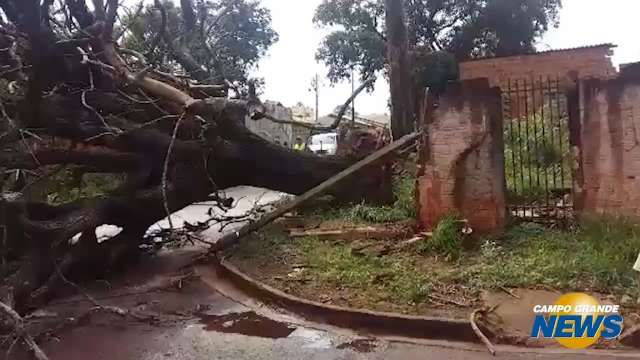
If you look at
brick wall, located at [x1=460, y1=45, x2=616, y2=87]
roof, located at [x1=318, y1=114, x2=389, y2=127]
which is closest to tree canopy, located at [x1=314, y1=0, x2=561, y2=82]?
roof, located at [x1=318, y1=114, x2=389, y2=127]

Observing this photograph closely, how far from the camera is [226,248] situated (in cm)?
760

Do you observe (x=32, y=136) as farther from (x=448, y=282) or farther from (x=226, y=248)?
(x=448, y=282)

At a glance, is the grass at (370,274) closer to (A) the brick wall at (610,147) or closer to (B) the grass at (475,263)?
(B) the grass at (475,263)

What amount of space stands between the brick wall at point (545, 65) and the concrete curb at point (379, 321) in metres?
10.2

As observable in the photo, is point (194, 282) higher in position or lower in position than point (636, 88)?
lower

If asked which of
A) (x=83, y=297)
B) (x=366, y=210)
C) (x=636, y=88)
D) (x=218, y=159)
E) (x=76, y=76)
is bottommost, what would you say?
(x=83, y=297)

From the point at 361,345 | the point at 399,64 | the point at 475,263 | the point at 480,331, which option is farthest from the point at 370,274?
the point at 399,64

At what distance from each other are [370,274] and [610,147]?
3.26 meters

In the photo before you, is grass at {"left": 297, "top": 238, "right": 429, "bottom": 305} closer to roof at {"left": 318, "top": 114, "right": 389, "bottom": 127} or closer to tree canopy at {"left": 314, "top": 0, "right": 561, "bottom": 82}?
roof at {"left": 318, "top": 114, "right": 389, "bottom": 127}

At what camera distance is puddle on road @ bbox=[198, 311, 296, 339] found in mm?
4770

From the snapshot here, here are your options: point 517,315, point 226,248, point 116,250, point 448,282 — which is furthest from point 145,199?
point 517,315

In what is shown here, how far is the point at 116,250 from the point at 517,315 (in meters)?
5.08

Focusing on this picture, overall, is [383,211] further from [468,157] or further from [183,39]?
[183,39]

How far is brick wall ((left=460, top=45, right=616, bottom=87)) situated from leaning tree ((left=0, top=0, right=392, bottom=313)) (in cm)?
811
